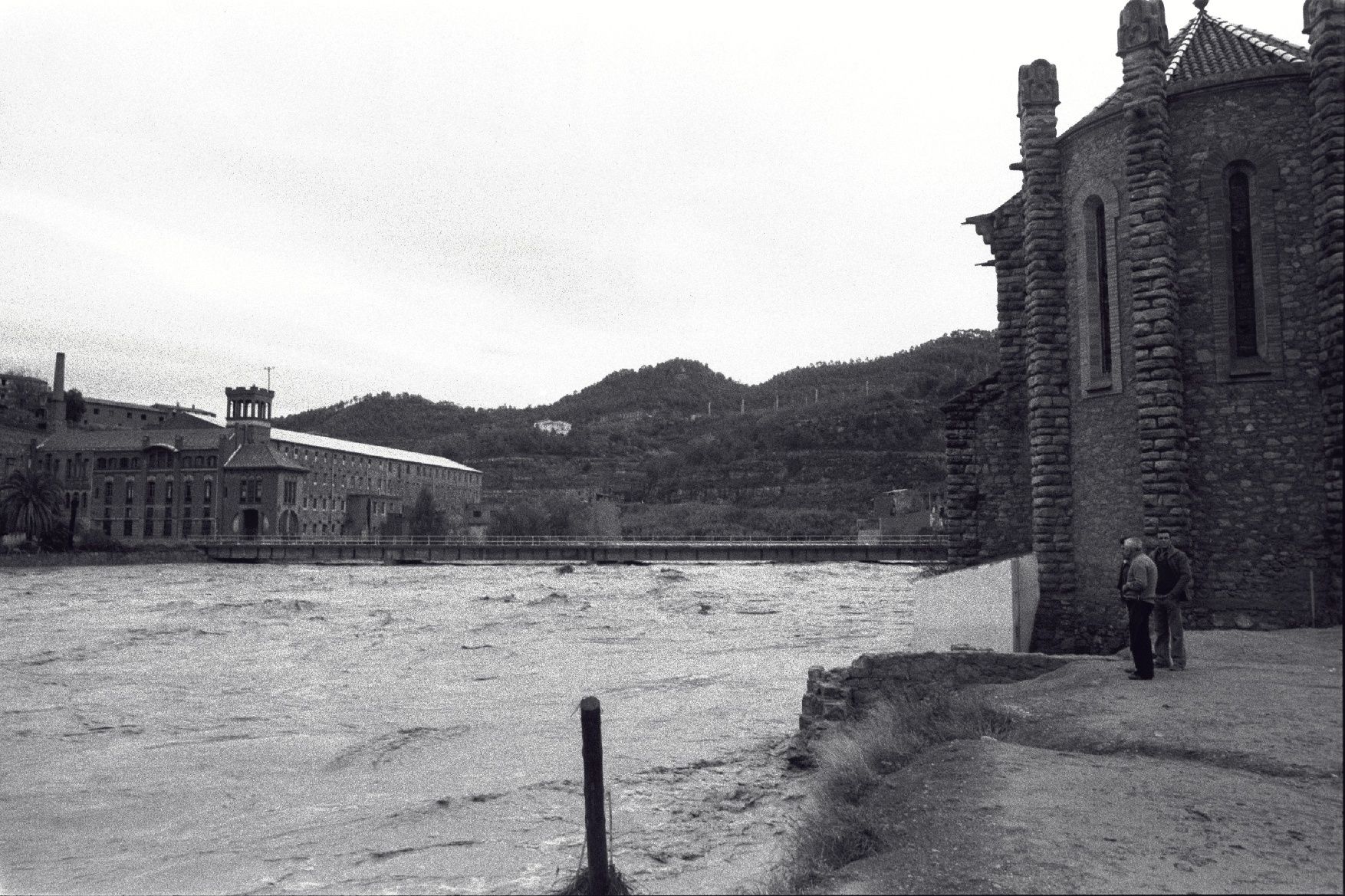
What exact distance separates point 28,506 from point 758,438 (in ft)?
269

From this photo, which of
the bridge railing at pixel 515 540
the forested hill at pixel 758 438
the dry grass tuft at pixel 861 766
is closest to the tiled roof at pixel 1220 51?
the dry grass tuft at pixel 861 766

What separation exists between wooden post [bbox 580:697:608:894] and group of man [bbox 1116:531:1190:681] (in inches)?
270

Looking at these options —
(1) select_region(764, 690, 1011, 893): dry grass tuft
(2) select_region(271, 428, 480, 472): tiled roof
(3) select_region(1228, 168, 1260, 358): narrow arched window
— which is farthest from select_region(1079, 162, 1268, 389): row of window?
(2) select_region(271, 428, 480, 472): tiled roof

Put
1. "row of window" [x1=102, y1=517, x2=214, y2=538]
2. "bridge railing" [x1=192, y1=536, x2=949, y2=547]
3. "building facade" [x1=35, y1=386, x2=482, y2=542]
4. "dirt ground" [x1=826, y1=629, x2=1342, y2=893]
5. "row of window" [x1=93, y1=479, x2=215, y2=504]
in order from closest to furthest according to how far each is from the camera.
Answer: "dirt ground" [x1=826, y1=629, x2=1342, y2=893], "bridge railing" [x1=192, y1=536, x2=949, y2=547], "building facade" [x1=35, y1=386, x2=482, y2=542], "row of window" [x1=102, y1=517, x2=214, y2=538], "row of window" [x1=93, y1=479, x2=215, y2=504]

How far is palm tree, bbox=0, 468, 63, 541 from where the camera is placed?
8203cm

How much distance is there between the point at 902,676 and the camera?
13.9 meters

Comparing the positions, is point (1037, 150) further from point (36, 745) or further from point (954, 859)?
point (36, 745)

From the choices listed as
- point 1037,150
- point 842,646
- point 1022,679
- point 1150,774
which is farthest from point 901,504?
point 1150,774

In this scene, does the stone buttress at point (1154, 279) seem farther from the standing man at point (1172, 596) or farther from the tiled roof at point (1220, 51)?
the standing man at point (1172, 596)

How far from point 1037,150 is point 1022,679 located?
10.4m

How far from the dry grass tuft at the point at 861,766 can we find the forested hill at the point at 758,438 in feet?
268

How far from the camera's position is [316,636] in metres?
36.3

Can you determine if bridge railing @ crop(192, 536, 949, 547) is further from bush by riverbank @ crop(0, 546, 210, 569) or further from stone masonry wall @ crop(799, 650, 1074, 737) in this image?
stone masonry wall @ crop(799, 650, 1074, 737)

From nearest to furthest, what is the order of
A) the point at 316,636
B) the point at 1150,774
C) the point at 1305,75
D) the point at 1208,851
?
1. the point at 1208,851
2. the point at 1150,774
3. the point at 1305,75
4. the point at 316,636
